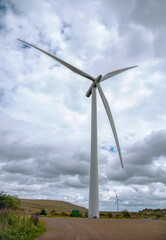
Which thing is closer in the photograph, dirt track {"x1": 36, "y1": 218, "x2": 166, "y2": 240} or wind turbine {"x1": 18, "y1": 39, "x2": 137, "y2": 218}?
dirt track {"x1": 36, "y1": 218, "x2": 166, "y2": 240}

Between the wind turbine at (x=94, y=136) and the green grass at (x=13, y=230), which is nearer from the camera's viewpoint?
the green grass at (x=13, y=230)

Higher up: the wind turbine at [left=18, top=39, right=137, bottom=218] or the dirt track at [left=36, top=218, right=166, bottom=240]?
the wind turbine at [left=18, top=39, right=137, bottom=218]

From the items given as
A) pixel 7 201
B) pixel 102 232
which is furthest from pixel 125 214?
pixel 102 232

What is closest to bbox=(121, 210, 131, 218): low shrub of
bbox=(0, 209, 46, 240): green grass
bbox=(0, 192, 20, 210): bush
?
bbox=(0, 192, 20, 210): bush

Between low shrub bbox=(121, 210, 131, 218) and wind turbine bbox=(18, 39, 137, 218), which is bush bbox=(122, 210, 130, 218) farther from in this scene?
wind turbine bbox=(18, 39, 137, 218)

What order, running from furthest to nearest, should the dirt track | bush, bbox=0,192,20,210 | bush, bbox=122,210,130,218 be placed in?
bush, bbox=122,210,130,218 < bush, bbox=0,192,20,210 < the dirt track

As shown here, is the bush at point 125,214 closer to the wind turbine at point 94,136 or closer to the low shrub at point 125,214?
the low shrub at point 125,214

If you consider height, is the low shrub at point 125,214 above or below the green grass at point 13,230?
above

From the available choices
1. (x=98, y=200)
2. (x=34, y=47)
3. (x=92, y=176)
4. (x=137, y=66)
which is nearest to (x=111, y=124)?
(x=92, y=176)

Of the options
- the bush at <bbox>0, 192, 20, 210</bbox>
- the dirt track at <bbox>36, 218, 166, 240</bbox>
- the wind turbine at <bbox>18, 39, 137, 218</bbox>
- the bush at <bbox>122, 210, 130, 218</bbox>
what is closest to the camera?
the dirt track at <bbox>36, 218, 166, 240</bbox>

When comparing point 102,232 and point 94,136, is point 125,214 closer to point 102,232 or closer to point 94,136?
point 94,136

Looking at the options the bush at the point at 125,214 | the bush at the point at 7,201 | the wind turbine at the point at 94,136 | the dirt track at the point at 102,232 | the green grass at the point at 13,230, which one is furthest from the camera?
the bush at the point at 125,214

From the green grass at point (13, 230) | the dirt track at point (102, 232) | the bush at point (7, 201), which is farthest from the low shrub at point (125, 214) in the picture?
the green grass at point (13, 230)

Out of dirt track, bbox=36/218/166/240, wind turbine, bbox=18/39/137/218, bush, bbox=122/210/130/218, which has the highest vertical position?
wind turbine, bbox=18/39/137/218
